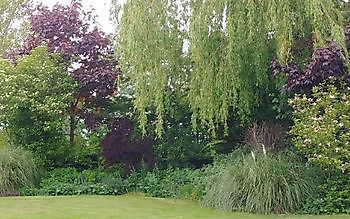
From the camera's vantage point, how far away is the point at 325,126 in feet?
29.0

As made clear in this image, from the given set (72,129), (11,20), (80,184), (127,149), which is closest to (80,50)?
(72,129)

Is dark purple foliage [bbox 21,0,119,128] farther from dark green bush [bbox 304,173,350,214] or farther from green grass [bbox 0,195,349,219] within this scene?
dark green bush [bbox 304,173,350,214]

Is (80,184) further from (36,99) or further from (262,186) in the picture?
(262,186)

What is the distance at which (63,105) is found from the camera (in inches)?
512

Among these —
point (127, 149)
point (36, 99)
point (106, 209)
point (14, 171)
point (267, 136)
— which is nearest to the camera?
point (106, 209)

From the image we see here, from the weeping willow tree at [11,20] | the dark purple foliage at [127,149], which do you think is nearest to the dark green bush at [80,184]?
the dark purple foliage at [127,149]

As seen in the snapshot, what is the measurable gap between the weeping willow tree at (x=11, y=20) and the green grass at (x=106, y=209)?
11522 millimetres

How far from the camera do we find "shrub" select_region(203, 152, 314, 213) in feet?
28.7

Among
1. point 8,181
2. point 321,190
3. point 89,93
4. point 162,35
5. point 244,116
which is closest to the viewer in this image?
point 321,190

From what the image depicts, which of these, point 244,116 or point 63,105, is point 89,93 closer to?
point 63,105

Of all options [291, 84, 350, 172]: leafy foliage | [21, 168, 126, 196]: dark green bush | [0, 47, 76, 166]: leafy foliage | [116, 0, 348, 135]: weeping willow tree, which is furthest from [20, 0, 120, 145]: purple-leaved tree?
[291, 84, 350, 172]: leafy foliage

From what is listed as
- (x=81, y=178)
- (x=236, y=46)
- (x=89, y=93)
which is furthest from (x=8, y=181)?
(x=236, y=46)

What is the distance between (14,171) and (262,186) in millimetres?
5489

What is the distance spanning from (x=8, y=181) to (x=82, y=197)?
187 centimetres
